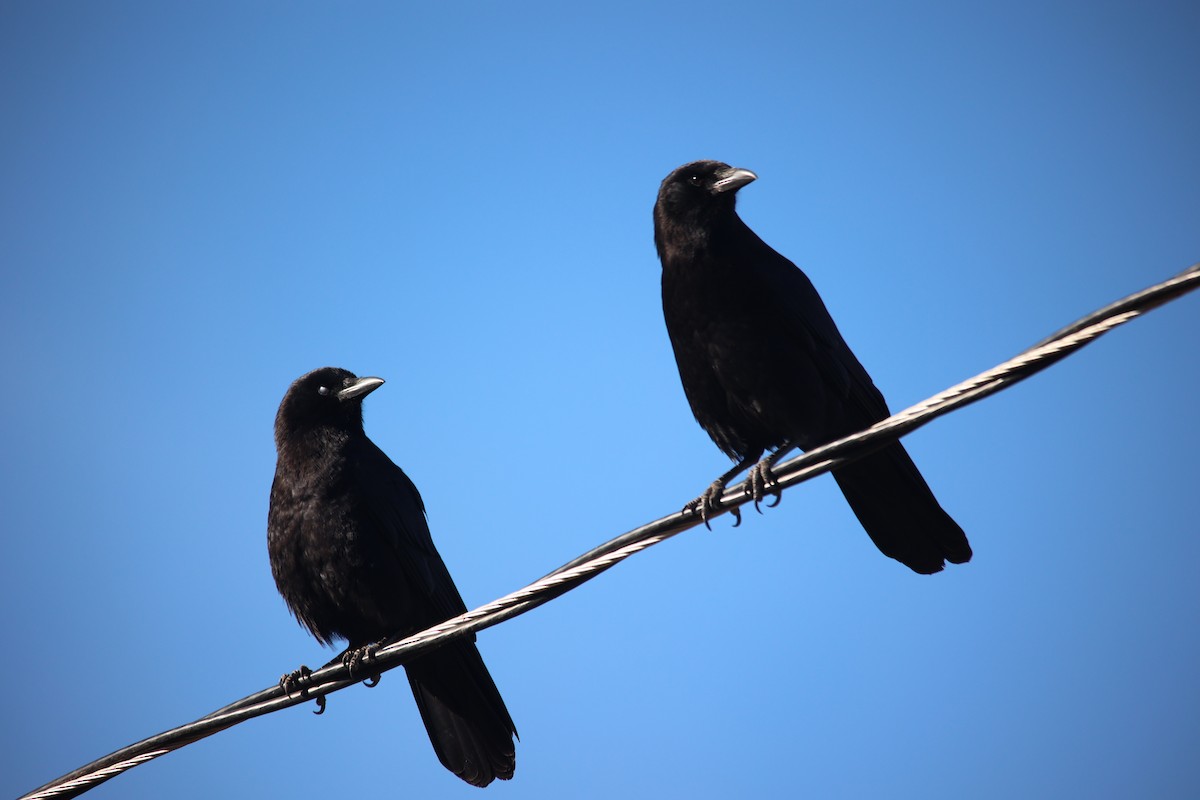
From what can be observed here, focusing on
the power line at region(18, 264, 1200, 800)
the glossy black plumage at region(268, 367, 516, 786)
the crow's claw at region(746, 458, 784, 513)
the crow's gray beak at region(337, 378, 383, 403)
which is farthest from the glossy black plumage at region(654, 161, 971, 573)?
the crow's gray beak at region(337, 378, 383, 403)

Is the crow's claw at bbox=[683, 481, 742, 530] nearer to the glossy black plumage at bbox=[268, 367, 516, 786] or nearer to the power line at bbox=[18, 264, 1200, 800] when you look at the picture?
the power line at bbox=[18, 264, 1200, 800]

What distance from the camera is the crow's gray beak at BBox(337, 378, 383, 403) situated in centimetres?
723

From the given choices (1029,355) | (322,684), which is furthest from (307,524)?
(1029,355)

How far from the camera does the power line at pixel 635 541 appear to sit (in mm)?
2822

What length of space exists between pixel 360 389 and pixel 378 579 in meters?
1.49

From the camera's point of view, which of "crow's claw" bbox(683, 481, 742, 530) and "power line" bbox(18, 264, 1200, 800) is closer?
"power line" bbox(18, 264, 1200, 800)

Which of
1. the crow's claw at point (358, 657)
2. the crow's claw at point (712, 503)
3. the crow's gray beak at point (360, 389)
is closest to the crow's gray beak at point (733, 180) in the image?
the crow's claw at point (712, 503)

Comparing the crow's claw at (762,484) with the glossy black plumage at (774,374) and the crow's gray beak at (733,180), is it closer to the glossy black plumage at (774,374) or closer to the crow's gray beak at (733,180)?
the glossy black plumage at (774,374)

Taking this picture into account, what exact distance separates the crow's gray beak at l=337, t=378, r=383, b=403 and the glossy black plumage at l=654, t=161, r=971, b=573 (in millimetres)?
2332

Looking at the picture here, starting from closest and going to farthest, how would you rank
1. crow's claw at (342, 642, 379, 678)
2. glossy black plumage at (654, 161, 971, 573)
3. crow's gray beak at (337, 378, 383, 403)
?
1. crow's claw at (342, 642, 379, 678)
2. glossy black plumage at (654, 161, 971, 573)
3. crow's gray beak at (337, 378, 383, 403)

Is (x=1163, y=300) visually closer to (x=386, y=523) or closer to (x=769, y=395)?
(x=769, y=395)

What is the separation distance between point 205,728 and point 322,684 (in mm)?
1069

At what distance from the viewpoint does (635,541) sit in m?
3.59

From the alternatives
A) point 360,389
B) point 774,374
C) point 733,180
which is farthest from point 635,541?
A: point 360,389
